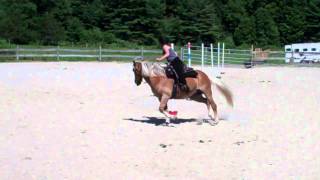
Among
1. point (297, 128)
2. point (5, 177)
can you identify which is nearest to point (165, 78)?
point (297, 128)

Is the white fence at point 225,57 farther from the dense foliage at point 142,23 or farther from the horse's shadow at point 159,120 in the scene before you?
the dense foliage at point 142,23

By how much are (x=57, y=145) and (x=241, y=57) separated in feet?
125

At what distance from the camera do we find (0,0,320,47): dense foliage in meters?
77.2

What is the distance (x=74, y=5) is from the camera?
89.1 meters

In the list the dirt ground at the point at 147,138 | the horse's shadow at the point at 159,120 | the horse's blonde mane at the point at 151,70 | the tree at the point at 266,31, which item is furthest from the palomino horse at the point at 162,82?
the tree at the point at 266,31

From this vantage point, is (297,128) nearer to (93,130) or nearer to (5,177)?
(93,130)

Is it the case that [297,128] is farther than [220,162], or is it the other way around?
[297,128]

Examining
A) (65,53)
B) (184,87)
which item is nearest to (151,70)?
(184,87)

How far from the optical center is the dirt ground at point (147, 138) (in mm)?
8273

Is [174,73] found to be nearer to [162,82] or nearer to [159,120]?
[162,82]

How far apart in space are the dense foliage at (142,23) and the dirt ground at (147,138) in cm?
5601

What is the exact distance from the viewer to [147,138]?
10781 mm

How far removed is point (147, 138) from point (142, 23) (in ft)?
230

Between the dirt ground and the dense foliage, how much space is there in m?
56.0
